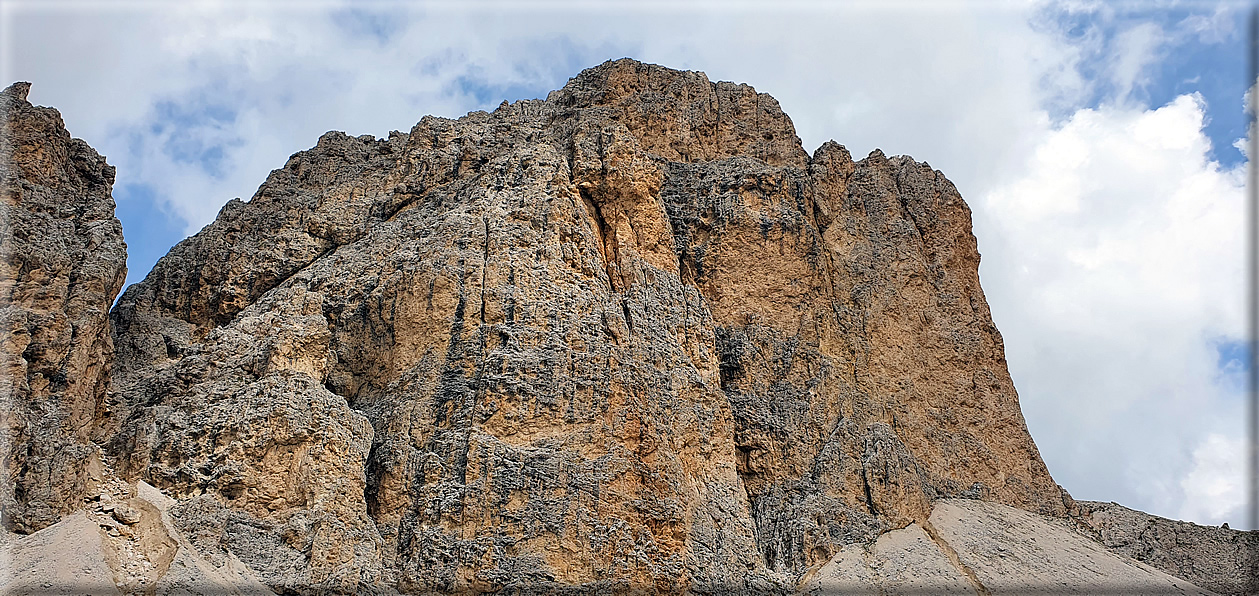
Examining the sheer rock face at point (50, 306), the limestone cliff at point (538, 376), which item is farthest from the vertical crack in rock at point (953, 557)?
the sheer rock face at point (50, 306)

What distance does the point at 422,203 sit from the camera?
147 feet

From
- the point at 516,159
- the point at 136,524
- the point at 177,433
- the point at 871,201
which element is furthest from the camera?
the point at 871,201

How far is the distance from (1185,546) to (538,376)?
32.2 meters

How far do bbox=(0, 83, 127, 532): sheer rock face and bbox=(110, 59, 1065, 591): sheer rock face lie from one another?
9.73 feet

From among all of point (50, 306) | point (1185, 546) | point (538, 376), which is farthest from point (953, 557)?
point (50, 306)

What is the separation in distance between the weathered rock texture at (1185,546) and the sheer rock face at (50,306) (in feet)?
134

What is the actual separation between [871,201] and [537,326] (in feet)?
79.3

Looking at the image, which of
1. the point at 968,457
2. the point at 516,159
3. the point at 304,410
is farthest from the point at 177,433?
the point at 968,457

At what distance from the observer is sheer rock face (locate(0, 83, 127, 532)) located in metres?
29.3

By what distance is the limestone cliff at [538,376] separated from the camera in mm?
33031

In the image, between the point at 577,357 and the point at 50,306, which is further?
the point at 577,357

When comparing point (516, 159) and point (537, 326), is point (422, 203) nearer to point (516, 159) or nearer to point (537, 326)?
point (516, 159)

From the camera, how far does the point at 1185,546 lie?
163 feet

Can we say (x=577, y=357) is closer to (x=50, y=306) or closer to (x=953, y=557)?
(x=50, y=306)
